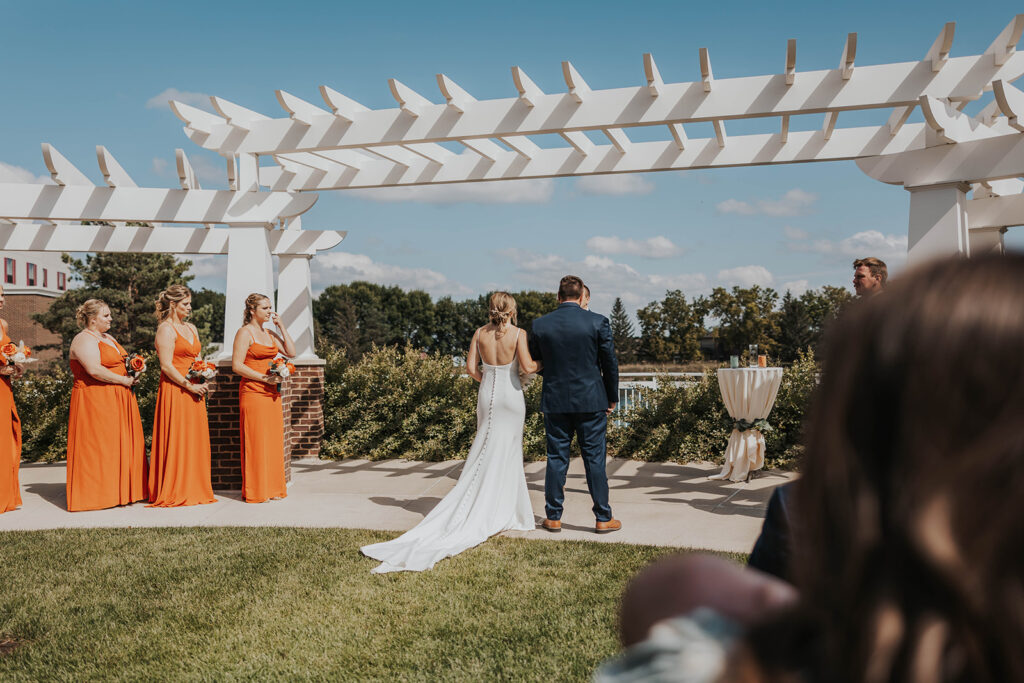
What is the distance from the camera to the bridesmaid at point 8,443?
6.94m

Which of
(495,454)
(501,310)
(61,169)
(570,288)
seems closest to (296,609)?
(495,454)

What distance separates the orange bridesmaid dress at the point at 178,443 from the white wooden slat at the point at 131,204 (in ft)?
4.98

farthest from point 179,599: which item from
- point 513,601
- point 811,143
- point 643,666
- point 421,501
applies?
point 811,143

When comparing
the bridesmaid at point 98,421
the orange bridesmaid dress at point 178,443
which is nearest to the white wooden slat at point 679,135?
the orange bridesmaid dress at point 178,443

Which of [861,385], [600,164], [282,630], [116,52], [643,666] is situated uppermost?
[116,52]

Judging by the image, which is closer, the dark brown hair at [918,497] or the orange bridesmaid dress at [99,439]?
the dark brown hair at [918,497]

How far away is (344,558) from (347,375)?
6.15 meters

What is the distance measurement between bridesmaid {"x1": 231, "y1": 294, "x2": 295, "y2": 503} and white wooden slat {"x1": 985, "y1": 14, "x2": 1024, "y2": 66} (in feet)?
22.3

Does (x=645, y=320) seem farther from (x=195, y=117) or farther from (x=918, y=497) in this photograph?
(x=918, y=497)

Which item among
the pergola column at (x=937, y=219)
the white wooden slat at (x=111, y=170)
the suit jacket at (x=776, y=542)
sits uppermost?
the white wooden slat at (x=111, y=170)

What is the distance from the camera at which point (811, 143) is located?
7.62 metres

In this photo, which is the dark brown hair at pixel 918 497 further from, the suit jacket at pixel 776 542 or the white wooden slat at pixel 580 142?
the white wooden slat at pixel 580 142

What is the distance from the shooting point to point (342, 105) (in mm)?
7316

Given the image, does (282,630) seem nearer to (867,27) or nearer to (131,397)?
(131,397)
